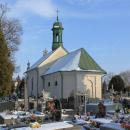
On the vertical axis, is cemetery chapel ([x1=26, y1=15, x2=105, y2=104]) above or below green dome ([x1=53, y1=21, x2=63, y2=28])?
below

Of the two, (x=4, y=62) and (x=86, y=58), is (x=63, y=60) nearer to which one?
(x=86, y=58)

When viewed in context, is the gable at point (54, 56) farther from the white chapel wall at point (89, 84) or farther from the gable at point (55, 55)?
the white chapel wall at point (89, 84)

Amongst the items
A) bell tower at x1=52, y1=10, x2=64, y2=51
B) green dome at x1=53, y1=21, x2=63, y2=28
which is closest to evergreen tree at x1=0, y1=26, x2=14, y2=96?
bell tower at x1=52, y1=10, x2=64, y2=51

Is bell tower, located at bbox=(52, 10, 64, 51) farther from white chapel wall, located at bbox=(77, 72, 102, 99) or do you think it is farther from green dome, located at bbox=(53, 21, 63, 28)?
white chapel wall, located at bbox=(77, 72, 102, 99)

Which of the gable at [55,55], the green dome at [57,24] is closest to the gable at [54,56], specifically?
the gable at [55,55]

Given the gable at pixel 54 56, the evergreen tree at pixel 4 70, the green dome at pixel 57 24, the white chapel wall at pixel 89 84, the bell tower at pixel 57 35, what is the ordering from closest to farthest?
the evergreen tree at pixel 4 70, the white chapel wall at pixel 89 84, the gable at pixel 54 56, the bell tower at pixel 57 35, the green dome at pixel 57 24

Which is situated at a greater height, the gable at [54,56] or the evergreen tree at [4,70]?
the gable at [54,56]

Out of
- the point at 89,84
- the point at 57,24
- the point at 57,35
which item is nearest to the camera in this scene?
the point at 89,84

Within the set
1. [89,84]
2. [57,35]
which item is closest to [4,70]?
[89,84]

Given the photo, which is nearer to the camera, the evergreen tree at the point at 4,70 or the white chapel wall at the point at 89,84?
the evergreen tree at the point at 4,70

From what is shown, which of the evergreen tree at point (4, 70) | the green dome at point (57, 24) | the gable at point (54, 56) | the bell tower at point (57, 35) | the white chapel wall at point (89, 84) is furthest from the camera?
the green dome at point (57, 24)

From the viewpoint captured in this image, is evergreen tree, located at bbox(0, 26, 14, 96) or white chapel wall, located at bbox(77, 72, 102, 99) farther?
white chapel wall, located at bbox(77, 72, 102, 99)

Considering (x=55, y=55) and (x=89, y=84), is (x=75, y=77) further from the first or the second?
(x=55, y=55)

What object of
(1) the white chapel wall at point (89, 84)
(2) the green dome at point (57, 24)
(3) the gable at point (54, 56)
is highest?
(2) the green dome at point (57, 24)
